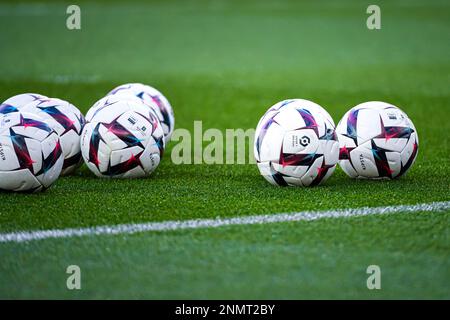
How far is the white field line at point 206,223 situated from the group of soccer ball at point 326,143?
0.84 metres

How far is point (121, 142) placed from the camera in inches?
331

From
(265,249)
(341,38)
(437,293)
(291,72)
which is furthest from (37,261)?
(341,38)

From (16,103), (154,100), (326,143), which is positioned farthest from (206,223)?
(154,100)

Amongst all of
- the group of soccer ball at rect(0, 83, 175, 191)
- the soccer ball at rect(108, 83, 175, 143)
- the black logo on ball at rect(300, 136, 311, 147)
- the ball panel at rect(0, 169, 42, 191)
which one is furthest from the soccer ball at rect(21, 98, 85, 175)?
the black logo on ball at rect(300, 136, 311, 147)

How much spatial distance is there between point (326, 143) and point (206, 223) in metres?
1.63

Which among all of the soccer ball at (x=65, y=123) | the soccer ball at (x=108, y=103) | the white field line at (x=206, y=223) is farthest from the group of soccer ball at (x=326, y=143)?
the soccer ball at (x=65, y=123)

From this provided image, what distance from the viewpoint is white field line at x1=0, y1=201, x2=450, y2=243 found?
6590mm

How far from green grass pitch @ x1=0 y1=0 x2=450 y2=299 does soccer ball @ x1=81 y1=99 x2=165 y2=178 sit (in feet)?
0.53

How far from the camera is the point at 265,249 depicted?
246 inches

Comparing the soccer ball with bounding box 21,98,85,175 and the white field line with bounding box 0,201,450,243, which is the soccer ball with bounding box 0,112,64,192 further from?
the white field line with bounding box 0,201,450,243

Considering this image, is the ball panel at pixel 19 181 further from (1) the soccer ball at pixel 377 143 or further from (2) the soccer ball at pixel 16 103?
(1) the soccer ball at pixel 377 143

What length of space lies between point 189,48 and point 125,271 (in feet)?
53.9

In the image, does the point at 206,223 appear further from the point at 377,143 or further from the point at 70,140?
the point at 70,140
